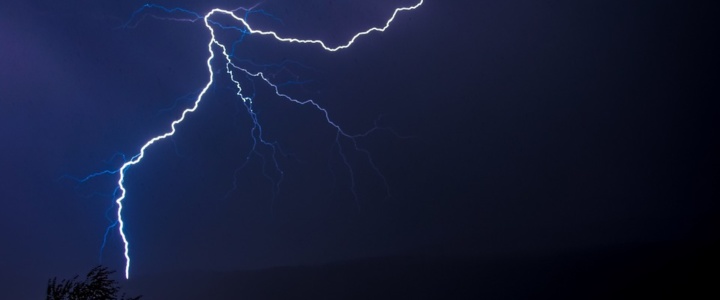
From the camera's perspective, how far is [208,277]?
1355 centimetres

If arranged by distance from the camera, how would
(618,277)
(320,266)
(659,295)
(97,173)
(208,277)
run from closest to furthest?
(97,173), (659,295), (208,277), (618,277), (320,266)

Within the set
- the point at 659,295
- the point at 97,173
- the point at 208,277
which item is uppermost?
the point at 97,173

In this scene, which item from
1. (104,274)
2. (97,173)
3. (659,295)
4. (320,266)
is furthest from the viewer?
(320,266)

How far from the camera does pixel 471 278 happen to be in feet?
54.0

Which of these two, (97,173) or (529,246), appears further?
(529,246)

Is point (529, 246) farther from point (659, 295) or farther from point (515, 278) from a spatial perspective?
point (659, 295)

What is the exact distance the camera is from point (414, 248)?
12.9 m

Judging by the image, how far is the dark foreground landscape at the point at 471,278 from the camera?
13.8 m

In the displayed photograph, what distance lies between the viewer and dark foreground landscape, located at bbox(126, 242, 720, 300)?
542 inches

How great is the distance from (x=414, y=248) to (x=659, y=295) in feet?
21.6

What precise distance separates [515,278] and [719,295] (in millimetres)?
6425

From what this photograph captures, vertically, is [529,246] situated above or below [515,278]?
above

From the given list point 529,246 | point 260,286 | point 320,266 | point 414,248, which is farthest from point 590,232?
point 260,286

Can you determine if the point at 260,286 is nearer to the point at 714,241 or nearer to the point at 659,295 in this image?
the point at 659,295
